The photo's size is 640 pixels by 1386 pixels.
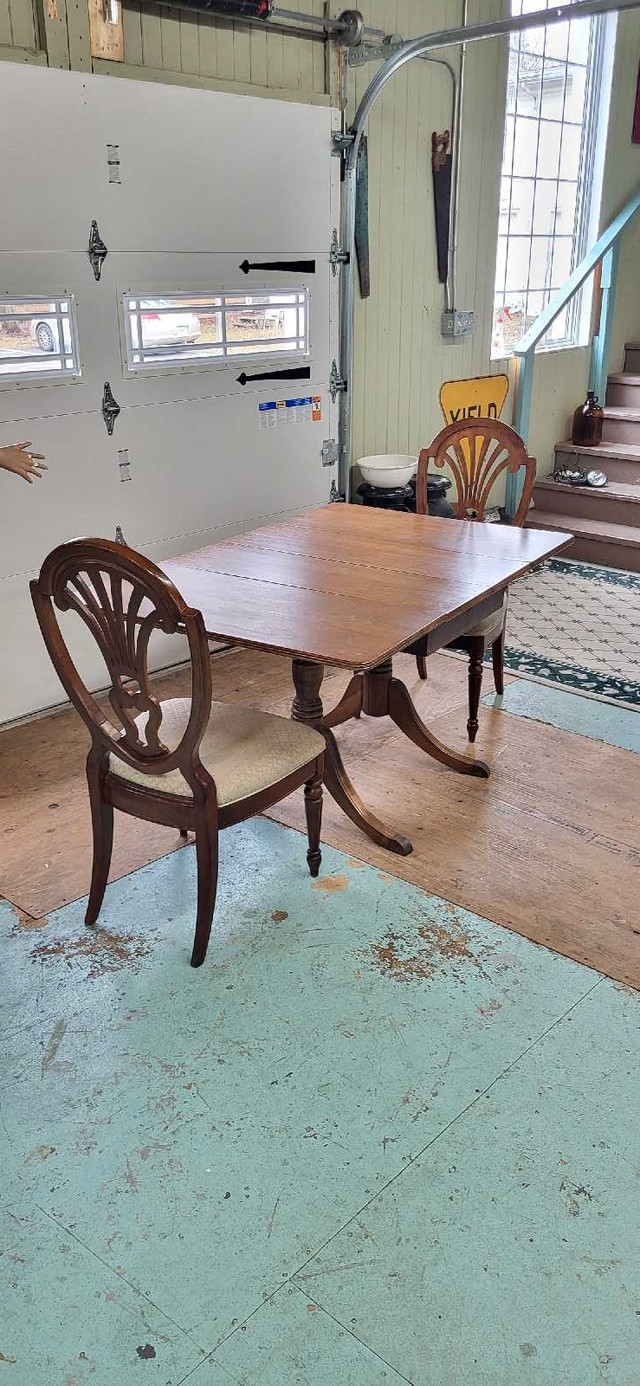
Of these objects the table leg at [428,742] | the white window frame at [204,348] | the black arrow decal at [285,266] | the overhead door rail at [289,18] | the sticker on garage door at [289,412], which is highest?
the overhead door rail at [289,18]

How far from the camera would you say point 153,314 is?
11.6 feet

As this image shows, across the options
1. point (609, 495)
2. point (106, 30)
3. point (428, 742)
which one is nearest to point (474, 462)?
point (428, 742)

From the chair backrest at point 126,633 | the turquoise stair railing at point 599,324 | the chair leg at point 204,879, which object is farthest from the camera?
the turquoise stair railing at point 599,324

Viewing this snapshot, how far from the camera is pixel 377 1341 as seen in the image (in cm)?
150

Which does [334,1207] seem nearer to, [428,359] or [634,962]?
[634,962]

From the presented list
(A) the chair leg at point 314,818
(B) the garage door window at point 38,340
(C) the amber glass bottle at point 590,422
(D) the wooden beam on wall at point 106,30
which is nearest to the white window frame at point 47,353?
(B) the garage door window at point 38,340

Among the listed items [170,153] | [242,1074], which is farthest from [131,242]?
[242,1074]

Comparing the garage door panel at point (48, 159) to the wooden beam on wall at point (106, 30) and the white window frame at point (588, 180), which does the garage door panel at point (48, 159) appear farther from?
the white window frame at point (588, 180)

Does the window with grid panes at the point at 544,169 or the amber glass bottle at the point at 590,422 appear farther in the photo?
the amber glass bottle at the point at 590,422

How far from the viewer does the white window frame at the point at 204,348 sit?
137 inches

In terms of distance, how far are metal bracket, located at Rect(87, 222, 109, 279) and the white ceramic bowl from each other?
4.92ft

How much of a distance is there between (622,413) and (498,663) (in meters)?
3.09

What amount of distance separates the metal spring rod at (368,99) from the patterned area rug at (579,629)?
0.99 metres

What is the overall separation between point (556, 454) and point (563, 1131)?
4.89 m
